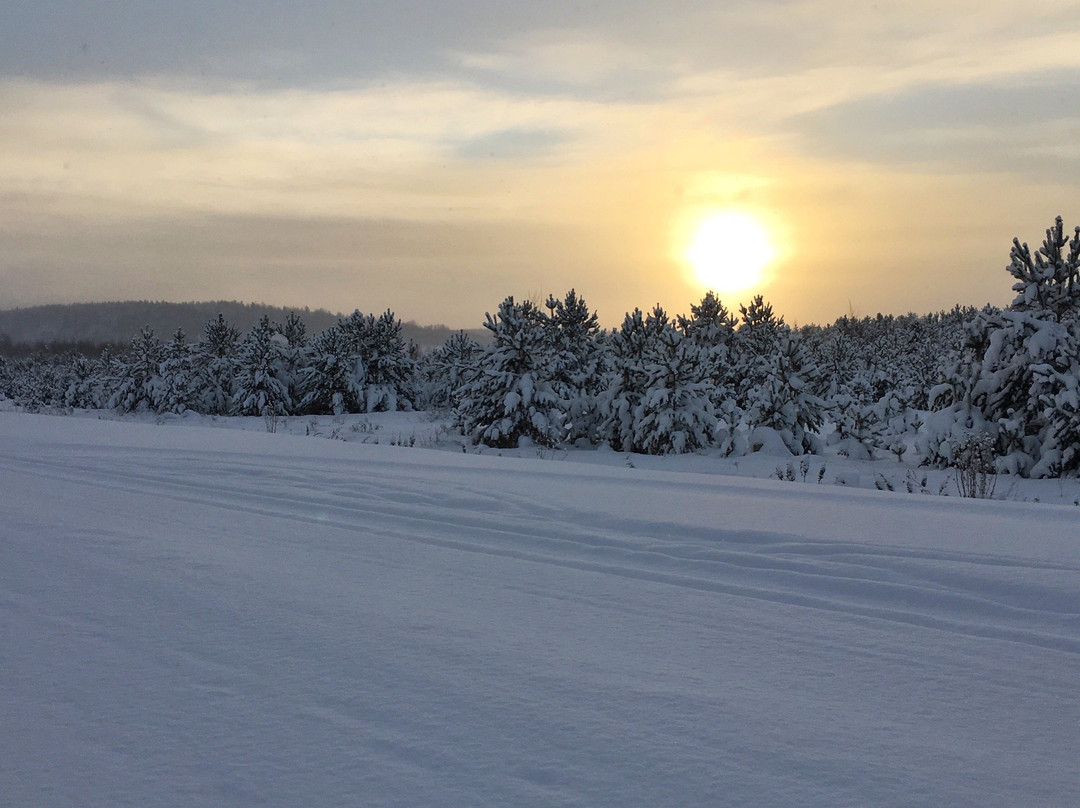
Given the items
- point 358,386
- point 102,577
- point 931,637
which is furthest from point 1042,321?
point 358,386

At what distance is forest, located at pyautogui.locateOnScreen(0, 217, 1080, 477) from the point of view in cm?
1619

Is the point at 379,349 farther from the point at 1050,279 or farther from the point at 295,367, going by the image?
the point at 1050,279

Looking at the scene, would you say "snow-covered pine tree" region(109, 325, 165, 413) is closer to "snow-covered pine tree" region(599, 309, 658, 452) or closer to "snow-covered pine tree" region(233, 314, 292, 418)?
"snow-covered pine tree" region(233, 314, 292, 418)

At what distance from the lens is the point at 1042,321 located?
1625 cm

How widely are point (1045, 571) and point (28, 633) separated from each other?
531 centimetres

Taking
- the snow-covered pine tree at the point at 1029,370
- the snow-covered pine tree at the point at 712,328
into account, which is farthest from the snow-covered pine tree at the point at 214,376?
the snow-covered pine tree at the point at 1029,370

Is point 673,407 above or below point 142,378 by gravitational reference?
above

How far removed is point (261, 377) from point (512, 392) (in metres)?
21.1

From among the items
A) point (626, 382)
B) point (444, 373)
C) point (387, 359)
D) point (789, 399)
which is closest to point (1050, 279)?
point (789, 399)

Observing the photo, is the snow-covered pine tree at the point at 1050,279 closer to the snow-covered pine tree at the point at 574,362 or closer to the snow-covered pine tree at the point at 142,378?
the snow-covered pine tree at the point at 574,362

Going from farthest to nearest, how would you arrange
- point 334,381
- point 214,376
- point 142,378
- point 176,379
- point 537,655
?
1. point 214,376
2. point 142,378
3. point 176,379
4. point 334,381
5. point 537,655

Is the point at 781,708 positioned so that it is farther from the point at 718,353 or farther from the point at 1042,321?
the point at 718,353

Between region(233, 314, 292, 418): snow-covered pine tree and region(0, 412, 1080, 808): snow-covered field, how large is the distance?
33.1 meters

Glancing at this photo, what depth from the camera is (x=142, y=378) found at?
39.6 meters
